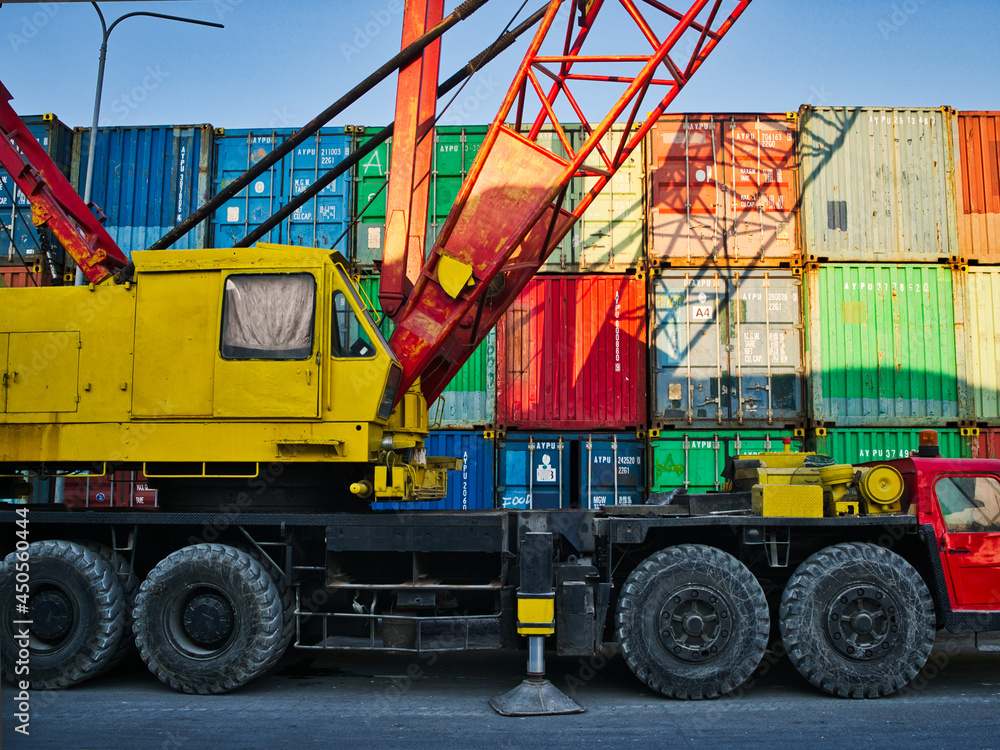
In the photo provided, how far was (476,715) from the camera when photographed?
20.1 feet

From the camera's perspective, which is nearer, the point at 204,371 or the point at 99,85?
the point at 204,371

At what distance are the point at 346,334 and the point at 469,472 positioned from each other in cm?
627

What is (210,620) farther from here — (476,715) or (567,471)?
(567,471)

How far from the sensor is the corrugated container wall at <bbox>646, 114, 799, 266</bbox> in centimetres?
1338

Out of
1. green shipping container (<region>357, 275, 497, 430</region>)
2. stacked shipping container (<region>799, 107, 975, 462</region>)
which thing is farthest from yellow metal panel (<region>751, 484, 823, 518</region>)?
green shipping container (<region>357, 275, 497, 430</region>)

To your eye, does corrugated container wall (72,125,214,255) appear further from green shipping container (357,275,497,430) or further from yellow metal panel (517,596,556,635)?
yellow metal panel (517,596,556,635)

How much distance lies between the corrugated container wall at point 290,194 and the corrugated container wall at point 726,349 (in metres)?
6.05

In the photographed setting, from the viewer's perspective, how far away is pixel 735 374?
12.9 m

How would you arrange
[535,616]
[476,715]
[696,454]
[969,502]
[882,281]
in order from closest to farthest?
[476,715] → [535,616] → [969,502] → [696,454] → [882,281]

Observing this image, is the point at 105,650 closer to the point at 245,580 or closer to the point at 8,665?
the point at 8,665

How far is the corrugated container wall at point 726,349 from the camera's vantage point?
1277cm

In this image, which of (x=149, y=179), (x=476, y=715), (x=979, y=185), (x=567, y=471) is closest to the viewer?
(x=476, y=715)

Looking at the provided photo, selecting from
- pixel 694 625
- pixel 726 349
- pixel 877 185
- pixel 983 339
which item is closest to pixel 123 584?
pixel 694 625

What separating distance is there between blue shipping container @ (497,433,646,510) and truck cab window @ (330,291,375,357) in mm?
6213
